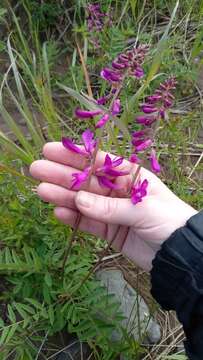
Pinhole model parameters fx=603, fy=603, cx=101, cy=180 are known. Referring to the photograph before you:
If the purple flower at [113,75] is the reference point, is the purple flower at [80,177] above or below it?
below

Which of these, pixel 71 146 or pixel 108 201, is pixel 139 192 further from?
pixel 71 146

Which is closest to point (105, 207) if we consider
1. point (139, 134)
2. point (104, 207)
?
point (104, 207)

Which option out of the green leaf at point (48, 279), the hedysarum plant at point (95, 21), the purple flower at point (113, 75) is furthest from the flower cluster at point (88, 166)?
the hedysarum plant at point (95, 21)

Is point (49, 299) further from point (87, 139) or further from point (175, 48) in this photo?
point (175, 48)

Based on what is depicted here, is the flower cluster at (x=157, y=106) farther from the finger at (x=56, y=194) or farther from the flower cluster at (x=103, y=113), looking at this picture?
the finger at (x=56, y=194)

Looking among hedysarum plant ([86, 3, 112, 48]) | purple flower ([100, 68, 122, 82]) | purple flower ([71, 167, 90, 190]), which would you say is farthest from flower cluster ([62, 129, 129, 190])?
hedysarum plant ([86, 3, 112, 48])

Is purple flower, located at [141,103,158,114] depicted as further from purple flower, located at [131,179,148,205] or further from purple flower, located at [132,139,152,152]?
purple flower, located at [131,179,148,205]

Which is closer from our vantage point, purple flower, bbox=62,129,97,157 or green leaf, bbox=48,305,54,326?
purple flower, bbox=62,129,97,157

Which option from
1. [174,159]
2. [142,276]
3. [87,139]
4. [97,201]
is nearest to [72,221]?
[97,201]
